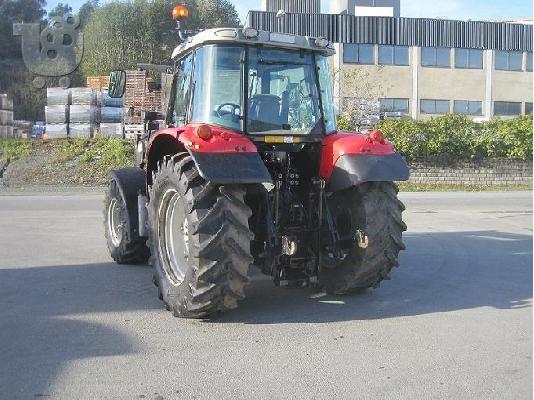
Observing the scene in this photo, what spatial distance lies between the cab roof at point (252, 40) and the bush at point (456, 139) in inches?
768

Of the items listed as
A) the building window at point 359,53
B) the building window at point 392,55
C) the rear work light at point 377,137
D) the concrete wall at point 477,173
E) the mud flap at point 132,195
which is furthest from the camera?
the building window at point 392,55

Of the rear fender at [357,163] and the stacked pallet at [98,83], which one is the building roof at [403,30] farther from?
the rear fender at [357,163]

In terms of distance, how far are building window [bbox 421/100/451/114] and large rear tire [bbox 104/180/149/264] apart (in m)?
36.7

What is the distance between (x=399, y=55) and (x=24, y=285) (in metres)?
38.5

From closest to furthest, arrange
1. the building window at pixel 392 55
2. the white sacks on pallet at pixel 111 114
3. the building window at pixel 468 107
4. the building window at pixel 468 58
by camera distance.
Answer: the white sacks on pallet at pixel 111 114
the building window at pixel 392 55
the building window at pixel 468 58
the building window at pixel 468 107

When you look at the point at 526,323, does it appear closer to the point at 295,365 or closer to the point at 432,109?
the point at 295,365

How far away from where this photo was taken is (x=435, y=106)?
144ft

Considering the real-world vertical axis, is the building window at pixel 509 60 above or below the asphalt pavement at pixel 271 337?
above

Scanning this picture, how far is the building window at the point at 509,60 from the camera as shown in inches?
1757

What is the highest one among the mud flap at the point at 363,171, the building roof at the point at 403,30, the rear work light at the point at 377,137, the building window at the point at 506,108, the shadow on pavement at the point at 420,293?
the building roof at the point at 403,30

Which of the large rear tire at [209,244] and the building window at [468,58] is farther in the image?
the building window at [468,58]

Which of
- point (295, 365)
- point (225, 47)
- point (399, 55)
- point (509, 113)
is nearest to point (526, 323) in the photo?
point (295, 365)

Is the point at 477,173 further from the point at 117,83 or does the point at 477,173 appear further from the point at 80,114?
the point at 117,83

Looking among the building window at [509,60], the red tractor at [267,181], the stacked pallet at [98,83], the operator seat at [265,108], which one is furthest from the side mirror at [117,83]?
the building window at [509,60]
